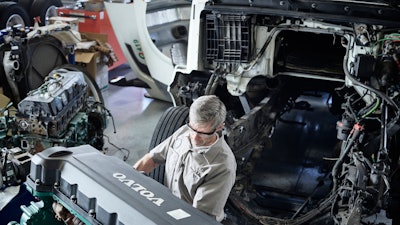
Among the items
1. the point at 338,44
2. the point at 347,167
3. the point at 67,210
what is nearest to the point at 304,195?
the point at 347,167

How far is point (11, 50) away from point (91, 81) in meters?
1.08

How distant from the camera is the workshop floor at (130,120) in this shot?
249 inches

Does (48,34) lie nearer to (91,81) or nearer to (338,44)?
(91,81)

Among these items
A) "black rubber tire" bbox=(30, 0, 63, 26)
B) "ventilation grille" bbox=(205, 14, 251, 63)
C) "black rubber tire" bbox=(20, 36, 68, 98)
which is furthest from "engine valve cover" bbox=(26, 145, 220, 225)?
"black rubber tire" bbox=(30, 0, 63, 26)

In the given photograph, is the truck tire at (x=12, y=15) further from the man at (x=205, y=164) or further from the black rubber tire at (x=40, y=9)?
the man at (x=205, y=164)

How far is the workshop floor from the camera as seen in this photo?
6.32 metres

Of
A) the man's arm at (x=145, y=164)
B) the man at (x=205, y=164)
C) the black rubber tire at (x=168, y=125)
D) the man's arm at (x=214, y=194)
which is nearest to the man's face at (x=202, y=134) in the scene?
the man at (x=205, y=164)

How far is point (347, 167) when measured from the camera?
12.8 feet

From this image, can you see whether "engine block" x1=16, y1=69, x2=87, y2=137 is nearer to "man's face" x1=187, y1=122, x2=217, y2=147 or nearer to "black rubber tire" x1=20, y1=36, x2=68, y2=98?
"black rubber tire" x1=20, y1=36, x2=68, y2=98

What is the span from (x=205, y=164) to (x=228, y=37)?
1746mm

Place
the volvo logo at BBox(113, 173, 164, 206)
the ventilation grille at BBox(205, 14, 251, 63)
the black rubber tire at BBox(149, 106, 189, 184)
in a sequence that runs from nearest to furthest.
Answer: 1. the volvo logo at BBox(113, 173, 164, 206)
2. the ventilation grille at BBox(205, 14, 251, 63)
3. the black rubber tire at BBox(149, 106, 189, 184)

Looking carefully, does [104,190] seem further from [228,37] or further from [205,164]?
[228,37]

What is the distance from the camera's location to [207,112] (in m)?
3.02

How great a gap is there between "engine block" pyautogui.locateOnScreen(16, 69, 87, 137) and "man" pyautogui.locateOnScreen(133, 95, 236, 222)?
2.16 meters
